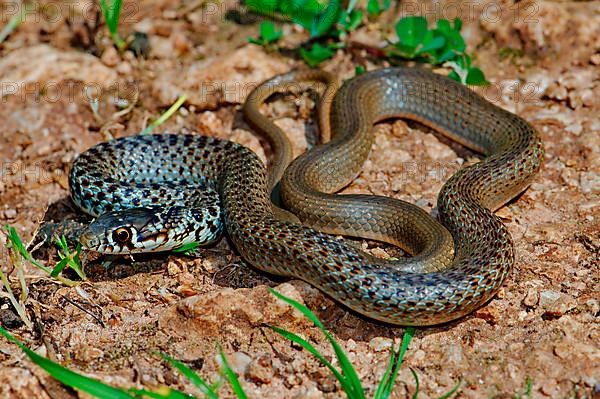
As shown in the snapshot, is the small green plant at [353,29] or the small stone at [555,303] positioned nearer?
the small stone at [555,303]

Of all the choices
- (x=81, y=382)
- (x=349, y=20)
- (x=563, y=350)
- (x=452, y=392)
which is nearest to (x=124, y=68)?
(x=349, y=20)

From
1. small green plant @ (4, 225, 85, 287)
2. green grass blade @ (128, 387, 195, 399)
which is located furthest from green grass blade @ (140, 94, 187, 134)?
green grass blade @ (128, 387, 195, 399)

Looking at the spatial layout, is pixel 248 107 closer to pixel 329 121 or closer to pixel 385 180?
pixel 329 121

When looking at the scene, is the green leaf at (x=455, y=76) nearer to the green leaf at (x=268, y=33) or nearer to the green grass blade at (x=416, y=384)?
the green leaf at (x=268, y=33)

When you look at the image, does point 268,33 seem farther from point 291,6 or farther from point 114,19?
point 114,19

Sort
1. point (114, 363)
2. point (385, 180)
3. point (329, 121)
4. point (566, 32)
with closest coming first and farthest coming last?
1. point (114, 363)
2. point (385, 180)
3. point (329, 121)
4. point (566, 32)

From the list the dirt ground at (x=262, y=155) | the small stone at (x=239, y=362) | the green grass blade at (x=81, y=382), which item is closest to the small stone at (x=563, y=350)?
the dirt ground at (x=262, y=155)

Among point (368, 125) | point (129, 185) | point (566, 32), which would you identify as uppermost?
point (566, 32)

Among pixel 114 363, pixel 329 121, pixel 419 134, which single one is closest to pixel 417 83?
pixel 419 134
